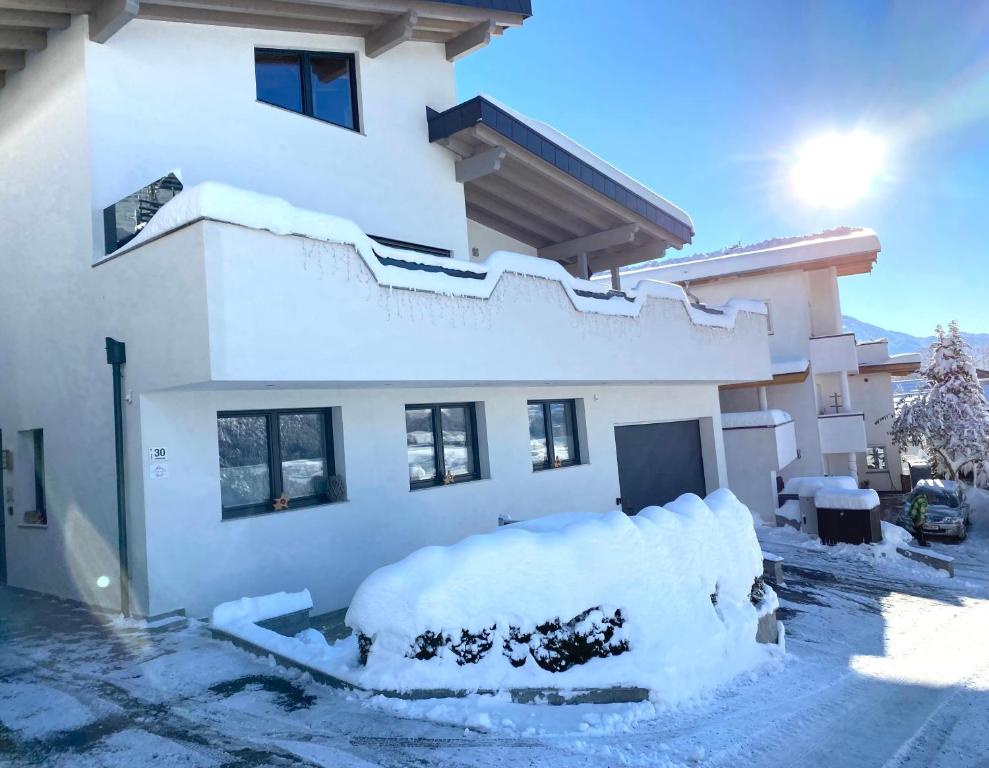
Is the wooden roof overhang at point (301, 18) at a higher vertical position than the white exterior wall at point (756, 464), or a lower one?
higher

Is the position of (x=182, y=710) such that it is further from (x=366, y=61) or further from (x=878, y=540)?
(x=878, y=540)

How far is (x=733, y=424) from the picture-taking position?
20.4 m

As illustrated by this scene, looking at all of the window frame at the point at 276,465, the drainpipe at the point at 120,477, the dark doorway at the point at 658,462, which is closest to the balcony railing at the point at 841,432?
the dark doorway at the point at 658,462

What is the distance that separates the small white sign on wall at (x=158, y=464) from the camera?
→ 7.78m

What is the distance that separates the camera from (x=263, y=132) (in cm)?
1030

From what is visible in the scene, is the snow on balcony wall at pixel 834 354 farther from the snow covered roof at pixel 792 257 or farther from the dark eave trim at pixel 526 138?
→ the dark eave trim at pixel 526 138

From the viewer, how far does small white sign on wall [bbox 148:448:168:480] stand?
778 cm

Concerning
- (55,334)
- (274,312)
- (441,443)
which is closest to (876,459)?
(441,443)

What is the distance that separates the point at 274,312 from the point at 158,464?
2190 mm

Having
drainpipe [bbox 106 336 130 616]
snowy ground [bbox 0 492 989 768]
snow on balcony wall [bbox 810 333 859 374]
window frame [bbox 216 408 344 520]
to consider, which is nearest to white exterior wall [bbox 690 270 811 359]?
A: snow on balcony wall [bbox 810 333 859 374]

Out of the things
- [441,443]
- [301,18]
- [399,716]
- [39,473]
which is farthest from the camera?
[441,443]

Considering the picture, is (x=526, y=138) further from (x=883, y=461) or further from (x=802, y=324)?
(x=883, y=461)

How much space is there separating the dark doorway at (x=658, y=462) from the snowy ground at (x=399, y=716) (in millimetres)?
6872

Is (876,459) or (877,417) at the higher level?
(877,417)
